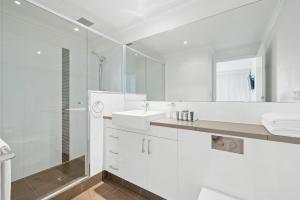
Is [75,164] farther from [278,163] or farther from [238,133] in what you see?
[278,163]

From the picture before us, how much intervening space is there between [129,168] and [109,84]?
4.11ft

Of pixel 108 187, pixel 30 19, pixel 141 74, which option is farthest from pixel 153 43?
pixel 108 187

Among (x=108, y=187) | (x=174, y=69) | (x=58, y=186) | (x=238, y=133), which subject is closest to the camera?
(x=238, y=133)

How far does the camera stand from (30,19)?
1.65 meters

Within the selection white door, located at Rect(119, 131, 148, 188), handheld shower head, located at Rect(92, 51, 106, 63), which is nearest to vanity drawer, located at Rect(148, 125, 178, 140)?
white door, located at Rect(119, 131, 148, 188)

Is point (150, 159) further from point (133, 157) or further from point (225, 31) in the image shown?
point (225, 31)

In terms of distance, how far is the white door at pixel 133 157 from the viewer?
4.81 feet

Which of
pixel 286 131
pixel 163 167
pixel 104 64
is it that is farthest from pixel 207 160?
pixel 104 64

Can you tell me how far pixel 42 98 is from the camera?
187cm

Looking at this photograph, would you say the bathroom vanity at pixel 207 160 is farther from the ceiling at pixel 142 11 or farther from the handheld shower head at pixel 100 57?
the ceiling at pixel 142 11

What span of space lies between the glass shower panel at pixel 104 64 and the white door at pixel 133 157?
87 centimetres

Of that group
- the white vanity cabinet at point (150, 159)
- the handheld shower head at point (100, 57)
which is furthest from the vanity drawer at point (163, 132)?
the handheld shower head at point (100, 57)

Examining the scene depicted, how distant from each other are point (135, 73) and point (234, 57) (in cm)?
142

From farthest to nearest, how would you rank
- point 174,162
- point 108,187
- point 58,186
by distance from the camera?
point 108,187, point 58,186, point 174,162
